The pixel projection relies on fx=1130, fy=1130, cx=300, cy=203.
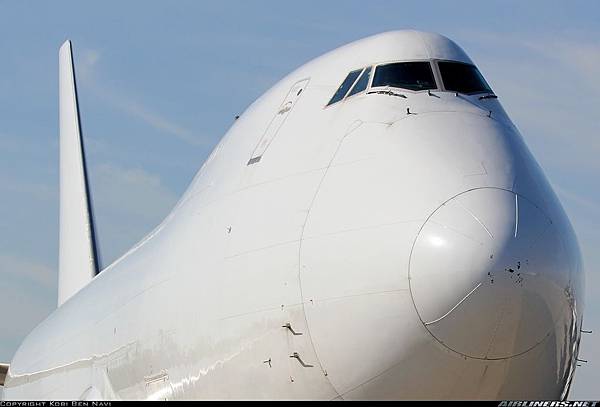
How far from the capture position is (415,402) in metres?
8.98

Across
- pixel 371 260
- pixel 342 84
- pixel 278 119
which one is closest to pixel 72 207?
pixel 278 119

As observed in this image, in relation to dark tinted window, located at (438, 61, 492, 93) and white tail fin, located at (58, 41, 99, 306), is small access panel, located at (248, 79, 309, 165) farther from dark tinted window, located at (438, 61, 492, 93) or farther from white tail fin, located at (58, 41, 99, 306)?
white tail fin, located at (58, 41, 99, 306)

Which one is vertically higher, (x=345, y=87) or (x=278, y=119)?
(x=278, y=119)

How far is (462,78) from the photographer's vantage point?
11422 mm

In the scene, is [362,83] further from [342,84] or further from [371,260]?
[371,260]

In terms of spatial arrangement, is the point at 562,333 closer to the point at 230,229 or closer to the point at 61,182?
the point at 230,229

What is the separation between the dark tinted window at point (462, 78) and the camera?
11.2 metres

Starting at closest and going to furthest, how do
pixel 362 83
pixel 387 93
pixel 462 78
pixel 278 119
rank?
pixel 387 93 < pixel 362 83 < pixel 462 78 < pixel 278 119

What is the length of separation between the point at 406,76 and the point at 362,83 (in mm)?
470

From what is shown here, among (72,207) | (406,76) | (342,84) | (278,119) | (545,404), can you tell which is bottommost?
(545,404)

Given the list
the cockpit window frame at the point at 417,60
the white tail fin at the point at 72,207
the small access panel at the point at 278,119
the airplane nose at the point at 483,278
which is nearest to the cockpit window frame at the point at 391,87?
the cockpit window frame at the point at 417,60

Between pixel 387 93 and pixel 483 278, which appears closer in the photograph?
pixel 483 278

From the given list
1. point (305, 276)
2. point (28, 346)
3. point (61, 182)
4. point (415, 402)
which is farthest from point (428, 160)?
point (61, 182)

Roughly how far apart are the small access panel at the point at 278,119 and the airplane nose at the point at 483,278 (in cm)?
321
